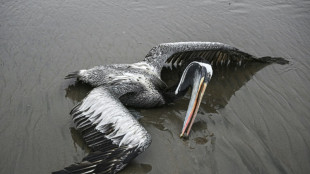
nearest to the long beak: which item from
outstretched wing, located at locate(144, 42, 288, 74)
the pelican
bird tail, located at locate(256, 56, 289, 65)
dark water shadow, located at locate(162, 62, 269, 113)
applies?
the pelican

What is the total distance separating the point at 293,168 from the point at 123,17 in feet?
15.7

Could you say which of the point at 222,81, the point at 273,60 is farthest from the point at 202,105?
the point at 273,60

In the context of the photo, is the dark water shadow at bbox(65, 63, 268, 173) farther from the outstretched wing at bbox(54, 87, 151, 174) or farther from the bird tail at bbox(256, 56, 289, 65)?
the outstretched wing at bbox(54, 87, 151, 174)

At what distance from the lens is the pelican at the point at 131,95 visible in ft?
9.69

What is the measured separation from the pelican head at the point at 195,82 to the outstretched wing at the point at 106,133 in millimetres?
728

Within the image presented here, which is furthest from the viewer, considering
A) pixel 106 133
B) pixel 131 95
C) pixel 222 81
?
pixel 222 81

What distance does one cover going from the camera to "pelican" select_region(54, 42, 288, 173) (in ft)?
9.69

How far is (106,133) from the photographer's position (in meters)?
3.24

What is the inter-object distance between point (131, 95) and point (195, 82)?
39.0 inches

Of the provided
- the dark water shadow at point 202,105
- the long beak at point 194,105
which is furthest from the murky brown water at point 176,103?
the long beak at point 194,105

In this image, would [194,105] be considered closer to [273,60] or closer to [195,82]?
[195,82]

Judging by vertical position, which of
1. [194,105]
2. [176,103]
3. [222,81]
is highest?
[194,105]

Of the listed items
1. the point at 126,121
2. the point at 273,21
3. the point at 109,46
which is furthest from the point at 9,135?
the point at 273,21

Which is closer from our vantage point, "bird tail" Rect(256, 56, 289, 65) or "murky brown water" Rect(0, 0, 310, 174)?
"murky brown water" Rect(0, 0, 310, 174)
